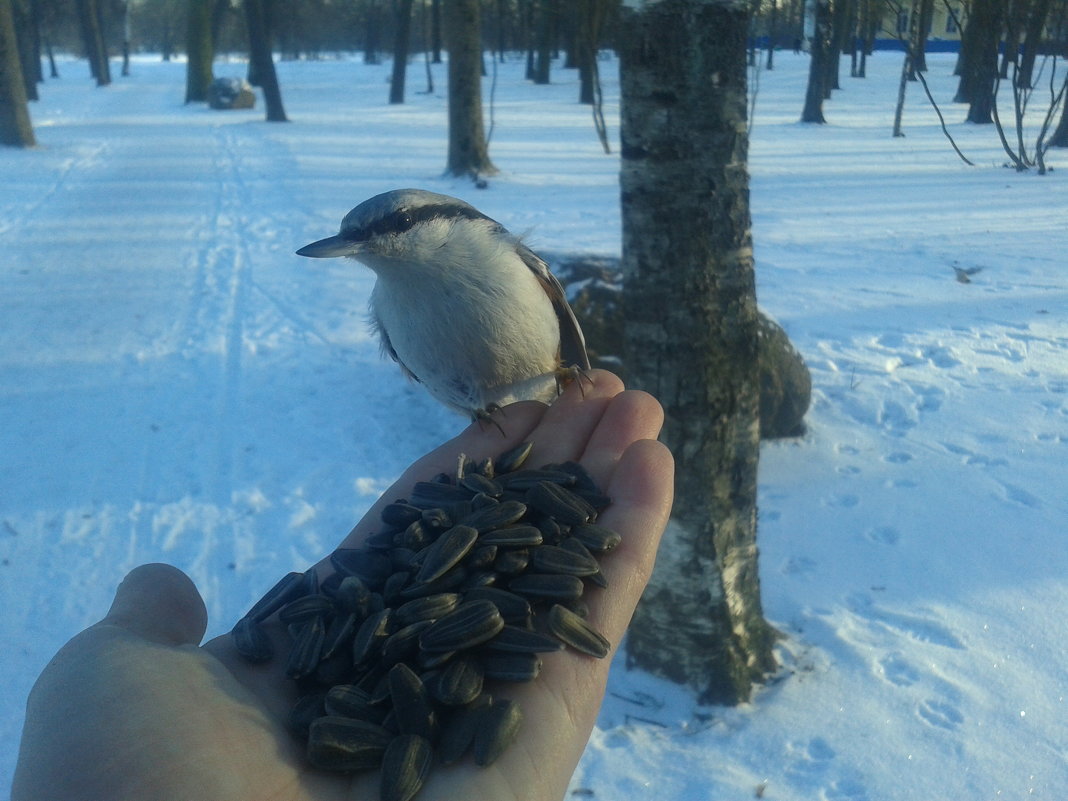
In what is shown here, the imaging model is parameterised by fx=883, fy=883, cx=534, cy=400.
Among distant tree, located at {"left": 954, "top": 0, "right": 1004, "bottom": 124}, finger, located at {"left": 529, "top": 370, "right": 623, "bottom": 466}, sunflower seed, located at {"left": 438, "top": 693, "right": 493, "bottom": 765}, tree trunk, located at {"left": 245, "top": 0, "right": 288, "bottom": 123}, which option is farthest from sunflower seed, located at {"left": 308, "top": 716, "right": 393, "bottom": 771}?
tree trunk, located at {"left": 245, "top": 0, "right": 288, "bottom": 123}

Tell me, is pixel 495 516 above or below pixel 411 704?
above

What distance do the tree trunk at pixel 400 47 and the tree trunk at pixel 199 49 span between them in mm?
7221

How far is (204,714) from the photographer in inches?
70.2

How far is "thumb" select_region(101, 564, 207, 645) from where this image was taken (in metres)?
2.03

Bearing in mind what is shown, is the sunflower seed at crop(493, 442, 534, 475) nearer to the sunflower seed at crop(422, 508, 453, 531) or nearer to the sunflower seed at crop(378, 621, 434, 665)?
the sunflower seed at crop(422, 508, 453, 531)

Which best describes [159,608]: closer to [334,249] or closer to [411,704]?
[411,704]

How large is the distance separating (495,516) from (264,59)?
21.7 m

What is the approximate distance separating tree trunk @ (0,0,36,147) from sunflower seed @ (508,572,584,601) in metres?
18.7

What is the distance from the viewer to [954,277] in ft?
24.3

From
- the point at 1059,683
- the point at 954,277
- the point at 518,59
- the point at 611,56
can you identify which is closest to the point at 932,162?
the point at 954,277

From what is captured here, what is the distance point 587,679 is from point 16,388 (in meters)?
5.08

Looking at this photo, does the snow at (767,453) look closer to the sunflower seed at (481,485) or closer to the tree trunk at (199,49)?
the sunflower seed at (481,485)

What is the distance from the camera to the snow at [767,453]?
292 cm

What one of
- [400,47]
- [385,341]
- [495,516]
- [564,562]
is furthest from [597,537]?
[400,47]
